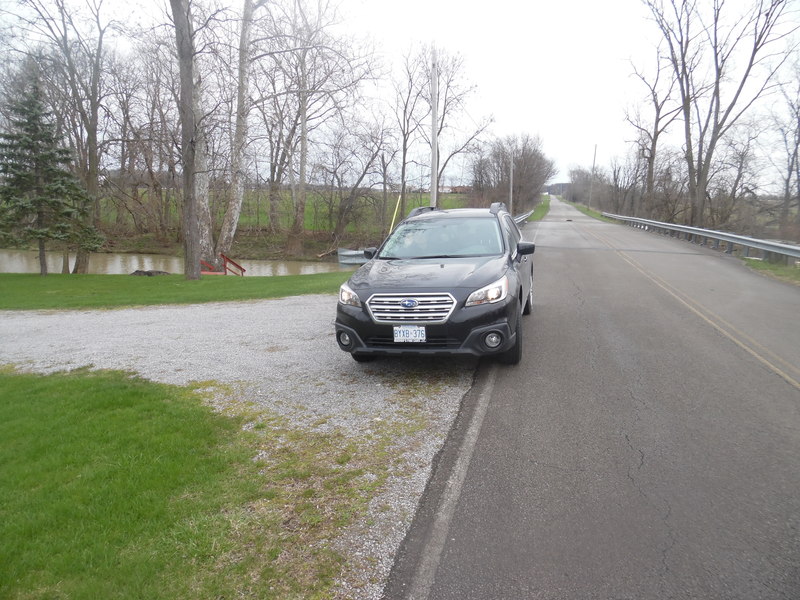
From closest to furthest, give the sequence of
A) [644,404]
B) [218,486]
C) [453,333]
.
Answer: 1. [218,486]
2. [644,404]
3. [453,333]

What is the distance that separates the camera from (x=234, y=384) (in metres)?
5.72

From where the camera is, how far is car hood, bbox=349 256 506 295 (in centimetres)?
540

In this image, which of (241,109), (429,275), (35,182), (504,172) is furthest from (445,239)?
(504,172)

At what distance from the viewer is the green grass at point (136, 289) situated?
13.5 meters

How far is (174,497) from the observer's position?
3.34 metres

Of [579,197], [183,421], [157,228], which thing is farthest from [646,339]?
[579,197]

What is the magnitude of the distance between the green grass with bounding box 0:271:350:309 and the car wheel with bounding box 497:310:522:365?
25.9ft

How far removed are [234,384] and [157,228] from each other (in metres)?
37.6

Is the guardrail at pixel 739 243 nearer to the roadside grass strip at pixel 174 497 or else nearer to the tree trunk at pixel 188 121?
the roadside grass strip at pixel 174 497

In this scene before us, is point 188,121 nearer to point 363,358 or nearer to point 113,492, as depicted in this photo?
point 363,358

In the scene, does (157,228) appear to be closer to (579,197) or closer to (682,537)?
(682,537)

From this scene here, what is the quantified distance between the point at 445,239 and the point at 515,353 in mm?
1905

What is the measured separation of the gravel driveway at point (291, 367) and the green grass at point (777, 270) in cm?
1155

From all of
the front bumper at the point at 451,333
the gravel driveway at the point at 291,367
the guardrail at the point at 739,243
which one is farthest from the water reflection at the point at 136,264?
the front bumper at the point at 451,333
